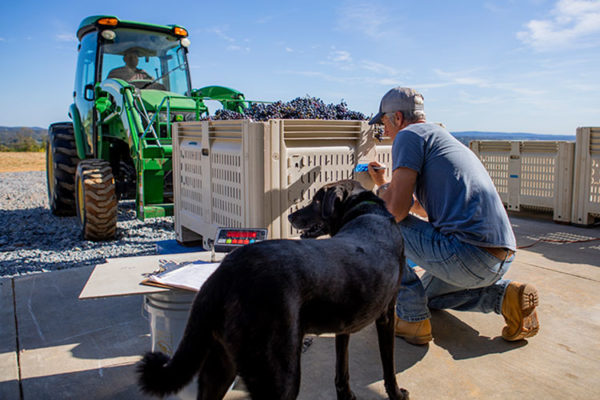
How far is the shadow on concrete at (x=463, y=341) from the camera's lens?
2.48 meters

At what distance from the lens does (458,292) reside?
2.74m

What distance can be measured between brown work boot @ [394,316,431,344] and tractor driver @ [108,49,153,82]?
520cm

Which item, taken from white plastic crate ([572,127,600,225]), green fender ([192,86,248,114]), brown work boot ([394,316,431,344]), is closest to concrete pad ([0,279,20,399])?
brown work boot ([394,316,431,344])

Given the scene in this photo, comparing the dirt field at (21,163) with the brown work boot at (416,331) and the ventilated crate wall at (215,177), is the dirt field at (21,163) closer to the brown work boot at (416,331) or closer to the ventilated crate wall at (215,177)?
the ventilated crate wall at (215,177)

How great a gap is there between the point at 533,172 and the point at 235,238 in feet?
17.0

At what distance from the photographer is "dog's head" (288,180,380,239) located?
2.19 m

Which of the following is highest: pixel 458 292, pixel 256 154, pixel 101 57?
pixel 101 57

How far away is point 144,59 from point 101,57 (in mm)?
550

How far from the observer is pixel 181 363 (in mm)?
1425

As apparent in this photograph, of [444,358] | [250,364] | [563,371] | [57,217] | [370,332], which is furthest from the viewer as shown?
[57,217]

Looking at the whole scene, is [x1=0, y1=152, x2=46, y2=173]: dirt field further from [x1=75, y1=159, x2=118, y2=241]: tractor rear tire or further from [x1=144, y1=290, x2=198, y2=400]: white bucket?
[x1=144, y1=290, x2=198, y2=400]: white bucket

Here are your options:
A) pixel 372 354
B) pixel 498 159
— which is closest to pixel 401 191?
pixel 372 354

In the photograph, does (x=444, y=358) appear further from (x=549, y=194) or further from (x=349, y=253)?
(x=549, y=194)

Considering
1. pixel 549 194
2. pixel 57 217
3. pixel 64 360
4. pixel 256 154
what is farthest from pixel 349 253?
pixel 57 217
